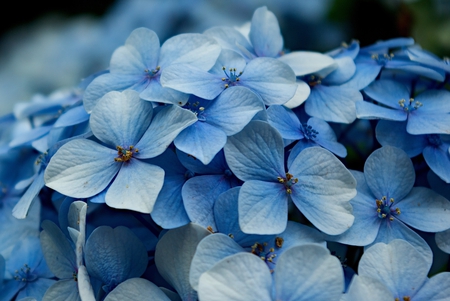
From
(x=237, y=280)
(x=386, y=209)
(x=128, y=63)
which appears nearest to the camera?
(x=237, y=280)

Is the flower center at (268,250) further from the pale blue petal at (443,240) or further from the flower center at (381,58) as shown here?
the flower center at (381,58)

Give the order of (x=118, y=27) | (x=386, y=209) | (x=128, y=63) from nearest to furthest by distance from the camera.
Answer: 1. (x=386, y=209)
2. (x=128, y=63)
3. (x=118, y=27)

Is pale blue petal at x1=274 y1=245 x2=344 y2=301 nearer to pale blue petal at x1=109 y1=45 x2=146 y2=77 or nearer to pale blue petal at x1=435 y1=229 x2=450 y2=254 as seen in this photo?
pale blue petal at x1=435 y1=229 x2=450 y2=254

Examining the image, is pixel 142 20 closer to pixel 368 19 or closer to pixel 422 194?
pixel 368 19

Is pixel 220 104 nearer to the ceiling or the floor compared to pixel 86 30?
nearer to the ceiling

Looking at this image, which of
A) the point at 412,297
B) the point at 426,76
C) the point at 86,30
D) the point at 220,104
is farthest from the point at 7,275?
the point at 86,30

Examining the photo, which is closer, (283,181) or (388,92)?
(283,181)

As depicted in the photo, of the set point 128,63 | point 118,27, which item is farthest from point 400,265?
point 118,27

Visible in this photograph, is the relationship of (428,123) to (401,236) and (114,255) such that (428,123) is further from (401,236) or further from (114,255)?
(114,255)
